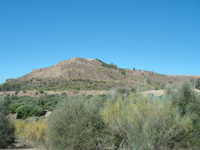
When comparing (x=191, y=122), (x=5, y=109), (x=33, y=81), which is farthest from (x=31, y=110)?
(x=33, y=81)

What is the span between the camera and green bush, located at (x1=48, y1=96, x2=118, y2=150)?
9695 millimetres

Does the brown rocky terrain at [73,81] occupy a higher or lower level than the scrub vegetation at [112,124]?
higher

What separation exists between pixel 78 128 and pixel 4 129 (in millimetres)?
6394

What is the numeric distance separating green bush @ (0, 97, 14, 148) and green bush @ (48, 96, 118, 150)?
475 centimetres

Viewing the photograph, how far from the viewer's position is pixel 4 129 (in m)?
13.1

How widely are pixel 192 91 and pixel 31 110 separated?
23193 mm

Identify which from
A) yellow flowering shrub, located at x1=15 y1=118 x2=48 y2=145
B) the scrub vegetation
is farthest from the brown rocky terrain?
the scrub vegetation

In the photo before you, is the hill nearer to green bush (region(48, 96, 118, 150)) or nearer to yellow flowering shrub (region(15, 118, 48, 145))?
yellow flowering shrub (region(15, 118, 48, 145))

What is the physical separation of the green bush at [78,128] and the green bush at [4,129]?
475cm

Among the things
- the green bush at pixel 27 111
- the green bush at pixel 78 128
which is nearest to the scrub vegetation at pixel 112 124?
the green bush at pixel 78 128

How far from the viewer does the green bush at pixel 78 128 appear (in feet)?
31.8

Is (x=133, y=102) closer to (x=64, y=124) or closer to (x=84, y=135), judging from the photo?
(x=84, y=135)

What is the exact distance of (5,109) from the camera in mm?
14203

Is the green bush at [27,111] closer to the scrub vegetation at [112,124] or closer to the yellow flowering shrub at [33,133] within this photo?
the yellow flowering shrub at [33,133]
